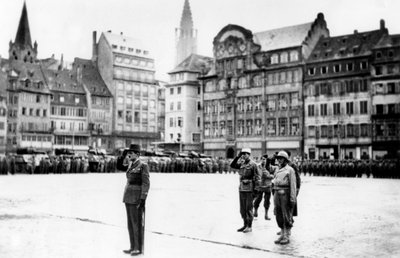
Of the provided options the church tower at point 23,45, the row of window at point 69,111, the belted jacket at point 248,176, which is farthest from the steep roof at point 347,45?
the church tower at point 23,45

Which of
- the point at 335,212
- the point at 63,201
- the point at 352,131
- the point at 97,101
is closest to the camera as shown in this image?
the point at 335,212

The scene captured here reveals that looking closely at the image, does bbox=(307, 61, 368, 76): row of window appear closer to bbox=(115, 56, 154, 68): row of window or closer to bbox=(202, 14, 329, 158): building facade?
bbox=(202, 14, 329, 158): building facade

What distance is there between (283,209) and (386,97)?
5671cm

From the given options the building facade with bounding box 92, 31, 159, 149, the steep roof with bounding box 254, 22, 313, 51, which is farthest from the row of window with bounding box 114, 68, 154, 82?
the steep roof with bounding box 254, 22, 313, 51

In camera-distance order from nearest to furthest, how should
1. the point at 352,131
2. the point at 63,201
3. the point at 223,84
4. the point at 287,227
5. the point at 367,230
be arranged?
the point at 287,227 < the point at 367,230 < the point at 63,201 < the point at 352,131 < the point at 223,84

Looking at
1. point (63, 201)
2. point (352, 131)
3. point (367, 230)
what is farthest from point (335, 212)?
point (352, 131)

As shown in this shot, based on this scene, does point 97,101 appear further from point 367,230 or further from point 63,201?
point 367,230

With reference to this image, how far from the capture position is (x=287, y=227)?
11664 millimetres

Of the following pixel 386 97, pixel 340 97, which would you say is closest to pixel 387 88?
pixel 386 97

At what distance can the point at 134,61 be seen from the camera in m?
103

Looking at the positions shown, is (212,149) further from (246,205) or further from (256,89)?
(246,205)

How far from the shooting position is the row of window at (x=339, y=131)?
66.2 metres

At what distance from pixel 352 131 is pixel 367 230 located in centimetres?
5595

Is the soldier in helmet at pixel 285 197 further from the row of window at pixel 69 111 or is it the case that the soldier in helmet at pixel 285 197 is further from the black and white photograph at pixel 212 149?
the row of window at pixel 69 111
